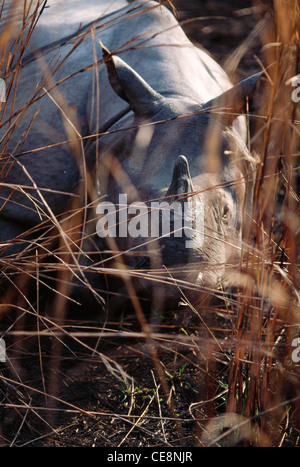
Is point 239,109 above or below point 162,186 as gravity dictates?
above

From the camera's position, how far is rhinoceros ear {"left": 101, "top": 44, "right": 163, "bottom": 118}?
2311 mm

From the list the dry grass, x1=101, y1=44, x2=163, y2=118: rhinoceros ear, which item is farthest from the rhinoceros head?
the dry grass

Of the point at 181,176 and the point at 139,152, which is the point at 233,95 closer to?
the point at 139,152

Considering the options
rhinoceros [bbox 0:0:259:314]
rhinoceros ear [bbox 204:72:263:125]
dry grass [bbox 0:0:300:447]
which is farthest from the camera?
rhinoceros ear [bbox 204:72:263:125]

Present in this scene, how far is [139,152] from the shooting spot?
2.23 metres

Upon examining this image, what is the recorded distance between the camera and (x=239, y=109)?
231cm

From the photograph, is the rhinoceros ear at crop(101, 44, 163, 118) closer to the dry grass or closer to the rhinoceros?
the rhinoceros

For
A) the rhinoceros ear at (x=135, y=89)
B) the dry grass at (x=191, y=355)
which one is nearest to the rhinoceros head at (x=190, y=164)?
the rhinoceros ear at (x=135, y=89)


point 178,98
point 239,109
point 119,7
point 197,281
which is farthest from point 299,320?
point 119,7

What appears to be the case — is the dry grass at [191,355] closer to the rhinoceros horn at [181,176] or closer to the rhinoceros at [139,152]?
the rhinoceros at [139,152]

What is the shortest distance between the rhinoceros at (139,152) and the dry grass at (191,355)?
11 cm

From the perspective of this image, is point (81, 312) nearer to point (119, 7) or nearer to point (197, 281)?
point (197, 281)

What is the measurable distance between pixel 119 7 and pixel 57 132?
46.7 inches

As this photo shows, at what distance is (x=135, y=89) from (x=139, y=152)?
30 centimetres
